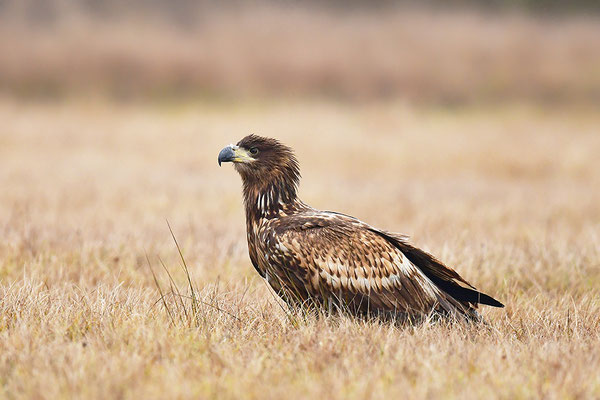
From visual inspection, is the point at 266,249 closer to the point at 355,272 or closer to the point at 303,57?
the point at 355,272

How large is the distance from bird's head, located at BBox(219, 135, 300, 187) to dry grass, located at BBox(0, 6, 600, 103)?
17.3 m

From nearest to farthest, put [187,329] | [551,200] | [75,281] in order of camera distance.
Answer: [187,329]
[75,281]
[551,200]

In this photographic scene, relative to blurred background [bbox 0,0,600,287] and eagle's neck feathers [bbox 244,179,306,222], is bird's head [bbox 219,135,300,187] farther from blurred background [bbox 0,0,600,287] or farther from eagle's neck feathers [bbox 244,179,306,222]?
blurred background [bbox 0,0,600,287]

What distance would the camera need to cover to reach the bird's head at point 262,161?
16.1 ft

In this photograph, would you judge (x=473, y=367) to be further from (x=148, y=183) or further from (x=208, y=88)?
(x=208, y=88)

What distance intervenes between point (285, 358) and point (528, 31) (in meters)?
22.7

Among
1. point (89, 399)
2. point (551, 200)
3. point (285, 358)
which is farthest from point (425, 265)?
point (551, 200)

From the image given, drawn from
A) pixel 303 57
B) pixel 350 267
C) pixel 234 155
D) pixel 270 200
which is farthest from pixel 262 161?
pixel 303 57

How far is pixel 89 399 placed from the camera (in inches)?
117

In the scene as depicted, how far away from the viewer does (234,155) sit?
4.93 metres

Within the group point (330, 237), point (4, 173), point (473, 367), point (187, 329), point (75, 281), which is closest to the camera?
point (473, 367)

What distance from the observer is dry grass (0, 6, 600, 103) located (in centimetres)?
2233

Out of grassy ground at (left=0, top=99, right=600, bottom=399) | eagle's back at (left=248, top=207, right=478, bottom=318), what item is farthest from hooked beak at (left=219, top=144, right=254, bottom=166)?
grassy ground at (left=0, top=99, right=600, bottom=399)

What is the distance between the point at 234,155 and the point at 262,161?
206 millimetres
